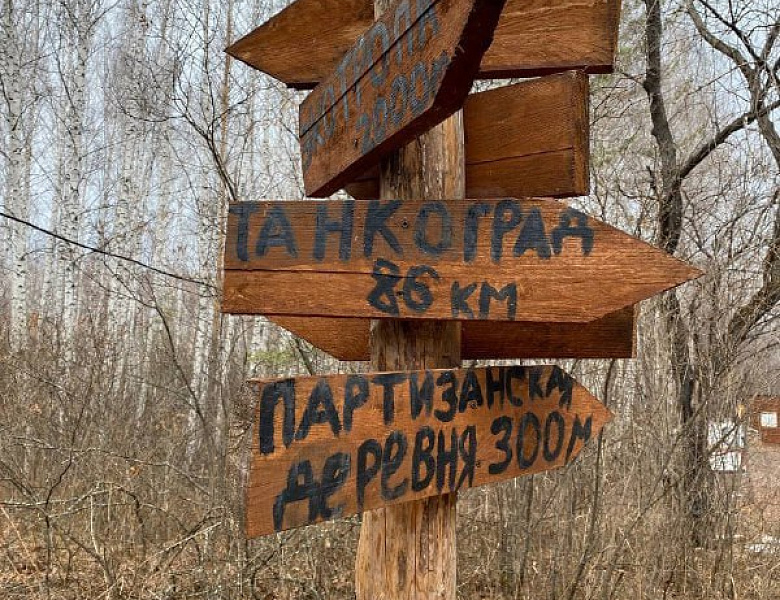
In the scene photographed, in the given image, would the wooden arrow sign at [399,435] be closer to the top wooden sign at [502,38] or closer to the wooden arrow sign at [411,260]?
the wooden arrow sign at [411,260]

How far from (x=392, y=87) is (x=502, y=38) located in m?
0.54

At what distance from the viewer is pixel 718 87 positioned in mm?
6371

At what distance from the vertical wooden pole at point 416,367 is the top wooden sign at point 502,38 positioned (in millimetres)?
147

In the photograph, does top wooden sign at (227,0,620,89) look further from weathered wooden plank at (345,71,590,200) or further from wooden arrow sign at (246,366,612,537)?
wooden arrow sign at (246,366,612,537)

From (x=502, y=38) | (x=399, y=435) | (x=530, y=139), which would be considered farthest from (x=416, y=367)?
(x=502, y=38)

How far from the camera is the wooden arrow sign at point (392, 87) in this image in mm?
1158

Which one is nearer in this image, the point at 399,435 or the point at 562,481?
the point at 399,435

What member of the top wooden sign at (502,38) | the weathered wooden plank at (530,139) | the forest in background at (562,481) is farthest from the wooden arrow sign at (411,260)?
the forest in background at (562,481)

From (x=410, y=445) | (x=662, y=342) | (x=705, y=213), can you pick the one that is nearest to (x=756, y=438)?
(x=662, y=342)

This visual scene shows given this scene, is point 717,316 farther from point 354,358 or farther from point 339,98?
point 339,98

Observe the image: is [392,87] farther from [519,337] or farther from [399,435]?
[519,337]

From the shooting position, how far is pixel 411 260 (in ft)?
4.73

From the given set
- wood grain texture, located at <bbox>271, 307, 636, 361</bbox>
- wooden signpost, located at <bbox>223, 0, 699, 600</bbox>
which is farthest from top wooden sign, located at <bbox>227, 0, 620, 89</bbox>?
wood grain texture, located at <bbox>271, 307, 636, 361</bbox>

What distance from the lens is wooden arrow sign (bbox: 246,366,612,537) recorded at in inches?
49.3
